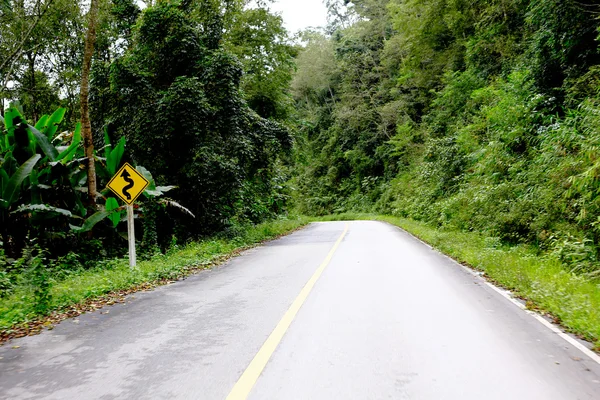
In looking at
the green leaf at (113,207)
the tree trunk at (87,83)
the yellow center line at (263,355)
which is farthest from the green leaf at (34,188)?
the yellow center line at (263,355)

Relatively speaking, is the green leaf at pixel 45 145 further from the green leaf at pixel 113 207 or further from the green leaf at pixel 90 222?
the green leaf at pixel 90 222

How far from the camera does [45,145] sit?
11.0m

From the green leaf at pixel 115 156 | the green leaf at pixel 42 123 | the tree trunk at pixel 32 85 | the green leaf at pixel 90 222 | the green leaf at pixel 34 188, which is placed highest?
the tree trunk at pixel 32 85

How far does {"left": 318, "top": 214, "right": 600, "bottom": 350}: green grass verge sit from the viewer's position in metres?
5.10

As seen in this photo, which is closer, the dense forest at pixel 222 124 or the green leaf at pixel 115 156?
the dense forest at pixel 222 124

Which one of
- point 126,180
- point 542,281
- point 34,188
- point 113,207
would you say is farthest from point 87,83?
point 542,281

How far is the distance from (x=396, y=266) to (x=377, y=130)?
34600 millimetres

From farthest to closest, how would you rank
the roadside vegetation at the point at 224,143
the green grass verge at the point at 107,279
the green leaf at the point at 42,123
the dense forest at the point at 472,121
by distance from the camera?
the green leaf at the point at 42,123 → the dense forest at the point at 472,121 → the roadside vegetation at the point at 224,143 → the green grass verge at the point at 107,279

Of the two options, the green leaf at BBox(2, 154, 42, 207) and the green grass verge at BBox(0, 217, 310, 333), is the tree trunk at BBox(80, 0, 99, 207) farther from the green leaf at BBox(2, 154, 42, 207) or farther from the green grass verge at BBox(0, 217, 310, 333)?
the green grass verge at BBox(0, 217, 310, 333)

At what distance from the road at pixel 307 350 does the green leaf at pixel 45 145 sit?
598cm

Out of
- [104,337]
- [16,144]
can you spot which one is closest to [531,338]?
[104,337]

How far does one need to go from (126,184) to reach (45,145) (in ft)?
10.8

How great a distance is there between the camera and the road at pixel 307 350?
3.44m

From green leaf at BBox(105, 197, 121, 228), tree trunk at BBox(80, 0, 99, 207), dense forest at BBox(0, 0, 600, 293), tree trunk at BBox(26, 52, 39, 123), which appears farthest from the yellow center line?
tree trunk at BBox(26, 52, 39, 123)
